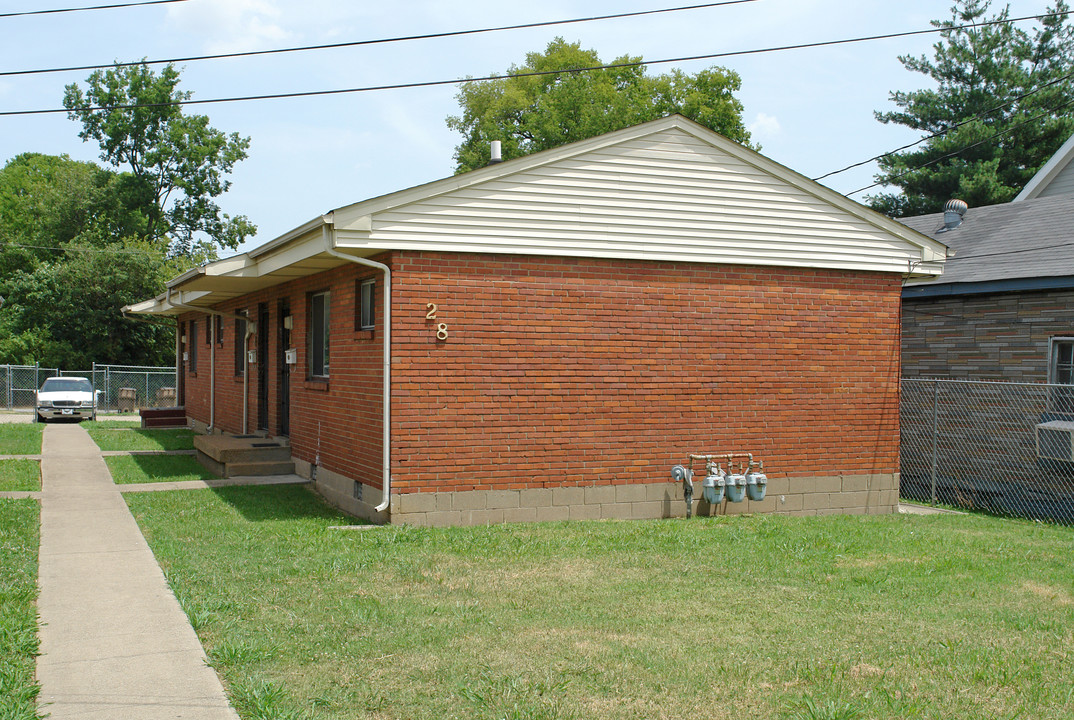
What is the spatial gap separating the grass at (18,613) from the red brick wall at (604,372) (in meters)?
3.64

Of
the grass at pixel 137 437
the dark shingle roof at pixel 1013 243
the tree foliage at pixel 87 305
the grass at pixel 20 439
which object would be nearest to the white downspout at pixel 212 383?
the grass at pixel 137 437

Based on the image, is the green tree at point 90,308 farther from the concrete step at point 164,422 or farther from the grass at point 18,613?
the grass at point 18,613

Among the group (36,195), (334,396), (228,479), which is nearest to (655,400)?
(334,396)

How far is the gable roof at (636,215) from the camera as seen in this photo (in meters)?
10.6

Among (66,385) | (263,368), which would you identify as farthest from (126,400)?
(263,368)

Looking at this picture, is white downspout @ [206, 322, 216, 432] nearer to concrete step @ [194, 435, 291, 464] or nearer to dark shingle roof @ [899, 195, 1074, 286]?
concrete step @ [194, 435, 291, 464]

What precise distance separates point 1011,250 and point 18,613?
1562 centimetres

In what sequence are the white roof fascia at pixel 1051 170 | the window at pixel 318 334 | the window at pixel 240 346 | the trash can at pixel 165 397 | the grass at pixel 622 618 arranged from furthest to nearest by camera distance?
the trash can at pixel 165 397
the white roof fascia at pixel 1051 170
the window at pixel 240 346
the window at pixel 318 334
the grass at pixel 622 618

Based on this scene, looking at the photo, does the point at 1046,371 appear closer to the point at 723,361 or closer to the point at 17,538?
the point at 723,361

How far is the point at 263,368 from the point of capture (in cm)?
1778

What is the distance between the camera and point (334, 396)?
12758 mm

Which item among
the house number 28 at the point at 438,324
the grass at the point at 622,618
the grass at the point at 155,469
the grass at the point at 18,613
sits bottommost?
the grass at the point at 622,618

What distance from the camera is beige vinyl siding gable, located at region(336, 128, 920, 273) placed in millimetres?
10766

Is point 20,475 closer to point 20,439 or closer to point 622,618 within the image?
point 20,439
